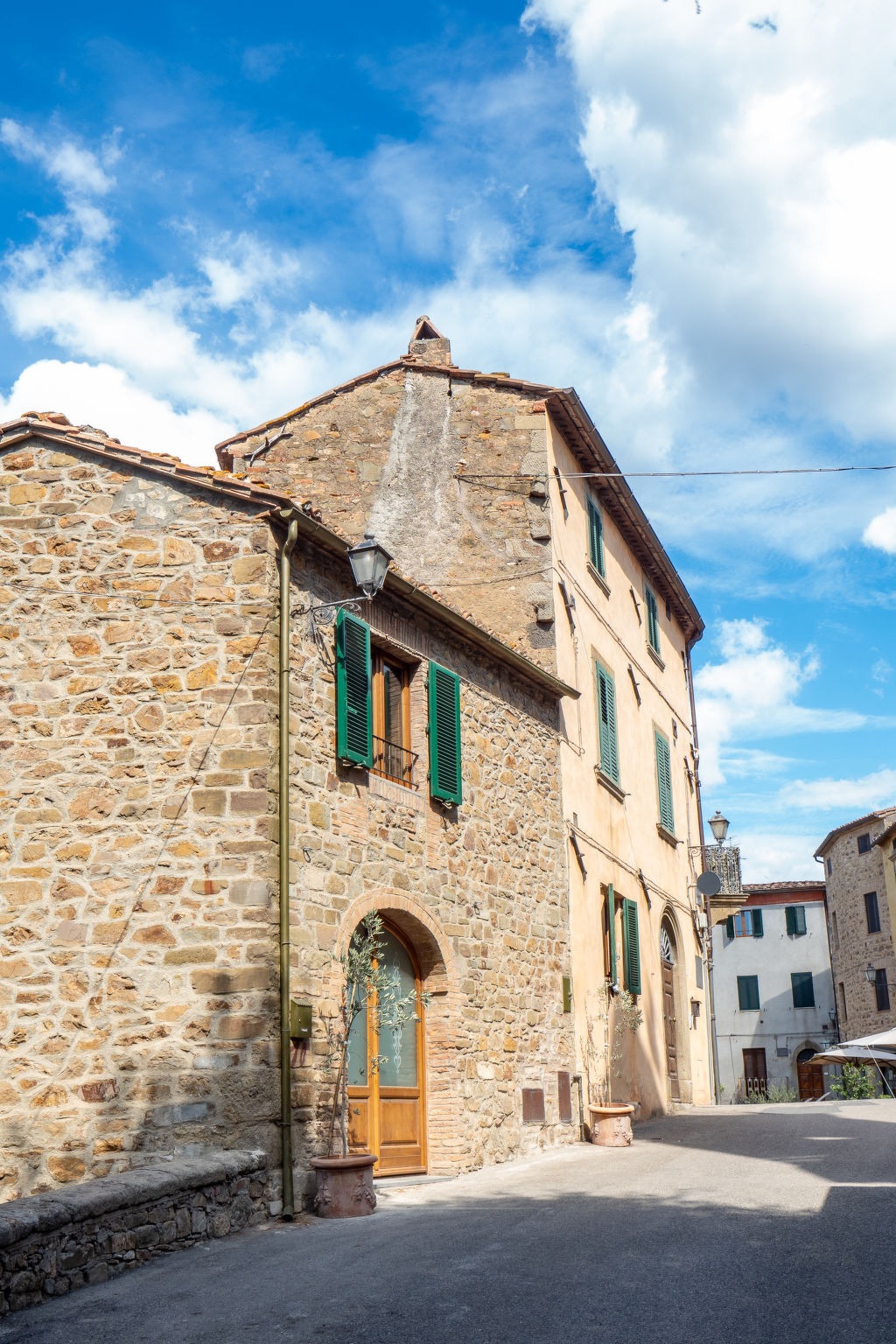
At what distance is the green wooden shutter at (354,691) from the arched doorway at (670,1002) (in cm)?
1026

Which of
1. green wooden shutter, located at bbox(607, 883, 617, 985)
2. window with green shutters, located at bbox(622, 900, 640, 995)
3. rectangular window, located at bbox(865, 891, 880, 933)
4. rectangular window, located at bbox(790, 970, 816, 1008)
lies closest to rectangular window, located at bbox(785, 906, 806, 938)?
rectangular window, located at bbox(790, 970, 816, 1008)

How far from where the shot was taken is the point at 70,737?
30.4 ft

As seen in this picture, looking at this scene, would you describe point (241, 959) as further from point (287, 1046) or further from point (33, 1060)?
Answer: point (33, 1060)

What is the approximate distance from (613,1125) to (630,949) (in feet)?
11.9

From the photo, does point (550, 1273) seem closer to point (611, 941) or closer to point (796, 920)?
point (611, 941)

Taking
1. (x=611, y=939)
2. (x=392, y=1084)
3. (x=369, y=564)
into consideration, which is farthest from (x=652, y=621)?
(x=369, y=564)

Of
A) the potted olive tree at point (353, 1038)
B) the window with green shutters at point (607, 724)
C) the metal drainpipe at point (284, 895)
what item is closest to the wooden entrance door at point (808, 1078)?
the window with green shutters at point (607, 724)

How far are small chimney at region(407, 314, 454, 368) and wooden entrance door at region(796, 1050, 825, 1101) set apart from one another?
99.8 feet

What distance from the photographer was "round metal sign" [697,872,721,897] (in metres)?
21.0

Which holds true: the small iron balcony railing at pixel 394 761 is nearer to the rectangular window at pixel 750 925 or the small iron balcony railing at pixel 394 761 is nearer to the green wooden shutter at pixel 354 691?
the green wooden shutter at pixel 354 691

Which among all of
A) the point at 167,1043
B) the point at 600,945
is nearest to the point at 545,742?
the point at 600,945

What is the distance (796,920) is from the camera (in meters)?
42.2

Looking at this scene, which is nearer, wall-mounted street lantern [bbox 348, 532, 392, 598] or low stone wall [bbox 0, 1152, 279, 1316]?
low stone wall [bbox 0, 1152, 279, 1316]

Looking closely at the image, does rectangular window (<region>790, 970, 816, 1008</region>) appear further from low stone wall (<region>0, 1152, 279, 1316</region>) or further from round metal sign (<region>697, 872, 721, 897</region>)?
low stone wall (<region>0, 1152, 279, 1316</region>)
